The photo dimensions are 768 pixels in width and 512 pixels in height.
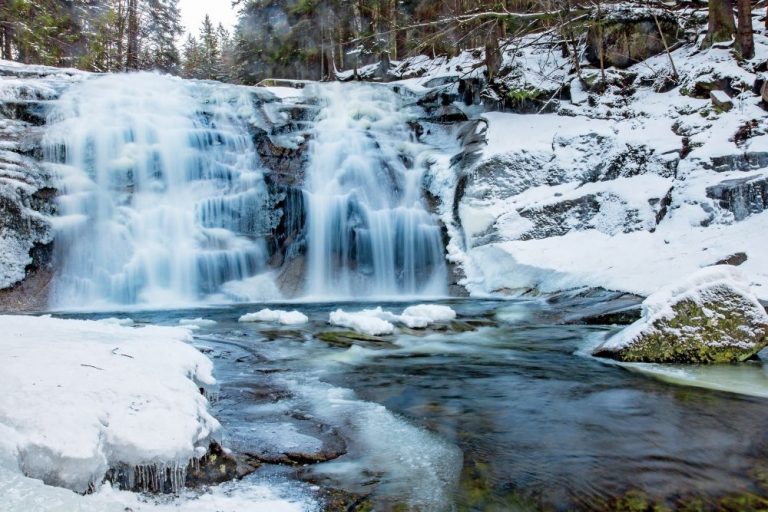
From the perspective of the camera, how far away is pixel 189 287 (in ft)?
36.4

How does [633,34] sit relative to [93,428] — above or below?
above

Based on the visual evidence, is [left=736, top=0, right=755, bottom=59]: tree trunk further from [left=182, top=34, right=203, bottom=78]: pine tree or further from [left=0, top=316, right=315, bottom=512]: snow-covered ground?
[left=182, top=34, right=203, bottom=78]: pine tree

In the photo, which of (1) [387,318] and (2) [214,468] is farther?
(1) [387,318]

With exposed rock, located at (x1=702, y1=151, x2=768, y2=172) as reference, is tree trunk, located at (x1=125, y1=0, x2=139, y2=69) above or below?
above

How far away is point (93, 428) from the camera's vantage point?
86.7 inches

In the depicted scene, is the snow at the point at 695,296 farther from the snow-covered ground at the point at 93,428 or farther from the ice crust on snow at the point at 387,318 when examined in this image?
the snow-covered ground at the point at 93,428

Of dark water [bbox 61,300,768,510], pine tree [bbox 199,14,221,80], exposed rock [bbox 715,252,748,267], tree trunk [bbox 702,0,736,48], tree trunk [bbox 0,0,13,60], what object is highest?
pine tree [bbox 199,14,221,80]

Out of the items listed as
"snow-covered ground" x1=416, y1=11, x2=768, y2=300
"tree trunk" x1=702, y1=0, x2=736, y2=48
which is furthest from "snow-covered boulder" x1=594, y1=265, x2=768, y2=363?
"tree trunk" x1=702, y1=0, x2=736, y2=48

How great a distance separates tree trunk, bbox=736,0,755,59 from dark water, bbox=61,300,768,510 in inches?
389

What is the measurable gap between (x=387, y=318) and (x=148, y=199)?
276 inches

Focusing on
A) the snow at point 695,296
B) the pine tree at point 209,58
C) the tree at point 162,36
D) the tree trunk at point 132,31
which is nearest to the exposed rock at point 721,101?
the snow at point 695,296

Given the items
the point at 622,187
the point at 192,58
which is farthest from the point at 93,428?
the point at 192,58

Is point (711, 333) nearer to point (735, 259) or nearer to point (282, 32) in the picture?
point (735, 259)

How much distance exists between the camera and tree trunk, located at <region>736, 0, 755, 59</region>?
1134 cm
